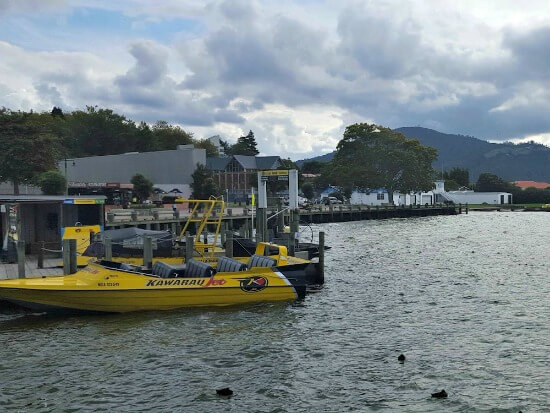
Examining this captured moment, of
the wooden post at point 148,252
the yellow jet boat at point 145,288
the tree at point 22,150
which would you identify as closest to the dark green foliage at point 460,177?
the tree at point 22,150

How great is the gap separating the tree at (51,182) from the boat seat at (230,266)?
4252 centimetres

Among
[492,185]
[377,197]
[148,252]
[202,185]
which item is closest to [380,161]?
[377,197]

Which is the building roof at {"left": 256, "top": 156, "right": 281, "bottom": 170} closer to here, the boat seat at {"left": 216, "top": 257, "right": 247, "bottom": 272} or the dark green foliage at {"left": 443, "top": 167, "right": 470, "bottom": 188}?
the dark green foliage at {"left": 443, "top": 167, "right": 470, "bottom": 188}

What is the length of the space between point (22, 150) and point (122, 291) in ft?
149

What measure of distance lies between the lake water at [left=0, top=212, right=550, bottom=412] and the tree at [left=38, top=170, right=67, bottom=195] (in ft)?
138

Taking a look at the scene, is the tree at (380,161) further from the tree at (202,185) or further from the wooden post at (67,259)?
the wooden post at (67,259)

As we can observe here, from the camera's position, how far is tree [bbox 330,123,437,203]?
339 feet

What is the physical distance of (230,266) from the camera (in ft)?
71.9

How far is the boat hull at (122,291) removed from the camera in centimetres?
1930

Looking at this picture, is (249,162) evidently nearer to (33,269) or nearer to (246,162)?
(246,162)

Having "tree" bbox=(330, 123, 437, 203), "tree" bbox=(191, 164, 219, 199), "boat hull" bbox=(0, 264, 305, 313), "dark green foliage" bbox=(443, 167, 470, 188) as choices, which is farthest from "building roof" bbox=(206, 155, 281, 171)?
"boat hull" bbox=(0, 264, 305, 313)

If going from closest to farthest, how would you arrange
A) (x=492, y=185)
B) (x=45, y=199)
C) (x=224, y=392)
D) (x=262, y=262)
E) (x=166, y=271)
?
(x=224, y=392), (x=166, y=271), (x=262, y=262), (x=45, y=199), (x=492, y=185)

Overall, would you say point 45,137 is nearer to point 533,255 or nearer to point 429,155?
point 533,255

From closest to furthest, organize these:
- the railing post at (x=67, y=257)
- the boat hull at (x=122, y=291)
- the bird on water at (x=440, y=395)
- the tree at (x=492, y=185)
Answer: the bird on water at (x=440, y=395), the boat hull at (x=122, y=291), the railing post at (x=67, y=257), the tree at (x=492, y=185)
